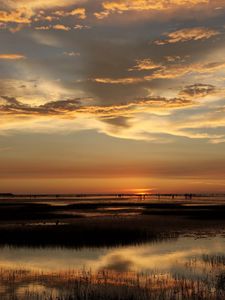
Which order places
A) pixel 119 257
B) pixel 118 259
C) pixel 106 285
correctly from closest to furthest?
pixel 106 285
pixel 118 259
pixel 119 257

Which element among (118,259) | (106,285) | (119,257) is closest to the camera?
(106,285)

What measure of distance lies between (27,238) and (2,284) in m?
15.2

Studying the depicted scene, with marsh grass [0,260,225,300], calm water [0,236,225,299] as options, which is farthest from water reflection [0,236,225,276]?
marsh grass [0,260,225,300]

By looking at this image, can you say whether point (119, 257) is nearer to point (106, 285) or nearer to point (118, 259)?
point (118, 259)

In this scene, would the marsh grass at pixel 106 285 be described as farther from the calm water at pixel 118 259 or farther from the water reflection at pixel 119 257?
the water reflection at pixel 119 257

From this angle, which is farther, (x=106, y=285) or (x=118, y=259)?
(x=118, y=259)

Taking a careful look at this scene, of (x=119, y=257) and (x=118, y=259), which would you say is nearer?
(x=118, y=259)

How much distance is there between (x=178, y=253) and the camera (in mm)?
27453

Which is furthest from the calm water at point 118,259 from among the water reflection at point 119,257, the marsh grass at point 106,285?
the marsh grass at point 106,285

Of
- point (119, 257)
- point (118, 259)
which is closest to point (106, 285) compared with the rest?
point (118, 259)

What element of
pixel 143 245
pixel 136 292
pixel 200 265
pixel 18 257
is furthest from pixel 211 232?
pixel 136 292

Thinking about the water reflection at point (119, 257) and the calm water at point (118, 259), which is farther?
the water reflection at point (119, 257)

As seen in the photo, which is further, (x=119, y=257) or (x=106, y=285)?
(x=119, y=257)

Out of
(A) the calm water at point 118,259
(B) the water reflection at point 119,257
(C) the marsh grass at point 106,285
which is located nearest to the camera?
(C) the marsh grass at point 106,285
